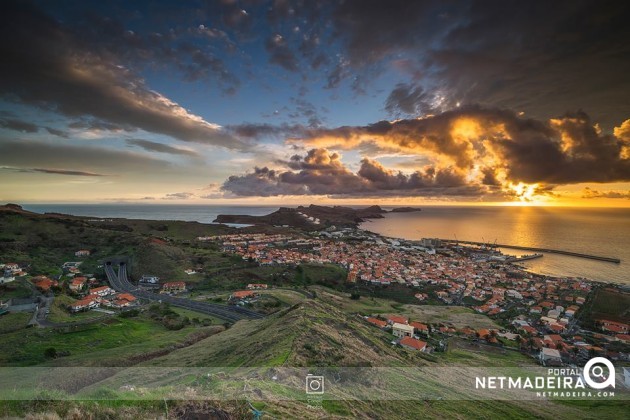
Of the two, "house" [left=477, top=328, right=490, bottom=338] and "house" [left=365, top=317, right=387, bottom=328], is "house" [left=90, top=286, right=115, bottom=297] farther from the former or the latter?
"house" [left=477, top=328, right=490, bottom=338]

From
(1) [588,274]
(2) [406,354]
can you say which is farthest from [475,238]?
(2) [406,354]

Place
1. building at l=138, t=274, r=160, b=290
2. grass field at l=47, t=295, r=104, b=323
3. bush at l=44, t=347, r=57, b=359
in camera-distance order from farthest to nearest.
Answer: building at l=138, t=274, r=160, b=290
grass field at l=47, t=295, r=104, b=323
bush at l=44, t=347, r=57, b=359

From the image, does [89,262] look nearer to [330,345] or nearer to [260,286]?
[260,286]

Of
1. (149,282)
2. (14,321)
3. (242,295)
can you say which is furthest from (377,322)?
(149,282)

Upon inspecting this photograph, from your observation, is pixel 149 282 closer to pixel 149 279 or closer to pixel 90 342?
Answer: pixel 149 279

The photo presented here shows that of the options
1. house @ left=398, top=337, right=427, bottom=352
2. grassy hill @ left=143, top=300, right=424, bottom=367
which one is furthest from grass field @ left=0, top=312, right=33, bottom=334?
house @ left=398, top=337, right=427, bottom=352

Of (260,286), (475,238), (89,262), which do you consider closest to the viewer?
(260,286)
